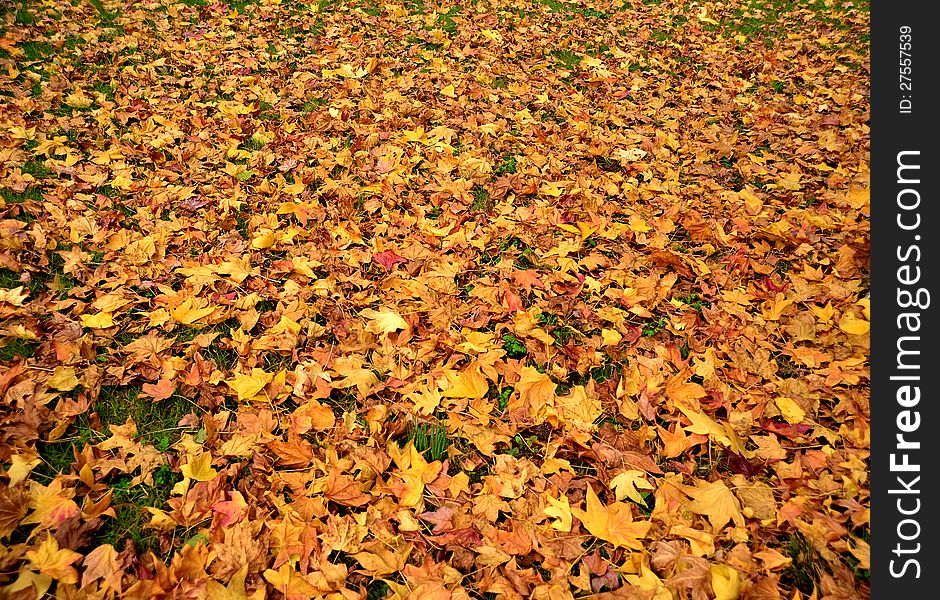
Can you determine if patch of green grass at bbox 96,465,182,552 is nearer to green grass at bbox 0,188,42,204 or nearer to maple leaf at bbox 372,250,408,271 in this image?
maple leaf at bbox 372,250,408,271

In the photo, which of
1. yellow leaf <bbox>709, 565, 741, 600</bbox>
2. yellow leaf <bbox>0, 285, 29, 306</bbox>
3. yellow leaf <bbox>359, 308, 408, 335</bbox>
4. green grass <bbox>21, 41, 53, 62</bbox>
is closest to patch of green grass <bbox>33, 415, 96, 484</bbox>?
yellow leaf <bbox>0, 285, 29, 306</bbox>

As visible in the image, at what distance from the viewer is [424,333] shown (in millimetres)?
2348

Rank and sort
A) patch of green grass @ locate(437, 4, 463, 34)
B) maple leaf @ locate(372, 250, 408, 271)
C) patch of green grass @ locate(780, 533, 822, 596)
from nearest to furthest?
patch of green grass @ locate(780, 533, 822, 596) < maple leaf @ locate(372, 250, 408, 271) < patch of green grass @ locate(437, 4, 463, 34)

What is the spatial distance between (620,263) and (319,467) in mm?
1765

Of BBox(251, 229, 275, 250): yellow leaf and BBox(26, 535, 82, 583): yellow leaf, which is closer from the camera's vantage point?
BBox(26, 535, 82, 583): yellow leaf

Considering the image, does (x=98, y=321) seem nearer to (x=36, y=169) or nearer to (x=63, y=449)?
(x=63, y=449)

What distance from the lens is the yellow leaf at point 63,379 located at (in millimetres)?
1998

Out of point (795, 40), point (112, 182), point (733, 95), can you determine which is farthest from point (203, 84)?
point (795, 40)

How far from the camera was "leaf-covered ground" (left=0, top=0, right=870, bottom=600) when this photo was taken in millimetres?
1624

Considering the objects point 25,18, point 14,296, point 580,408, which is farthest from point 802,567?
point 25,18

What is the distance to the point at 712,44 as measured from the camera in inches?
208

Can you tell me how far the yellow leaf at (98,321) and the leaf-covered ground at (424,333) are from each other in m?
0.02

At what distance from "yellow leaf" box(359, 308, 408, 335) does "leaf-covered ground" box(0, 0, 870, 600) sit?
16 millimetres

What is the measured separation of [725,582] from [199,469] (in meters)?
1.69
